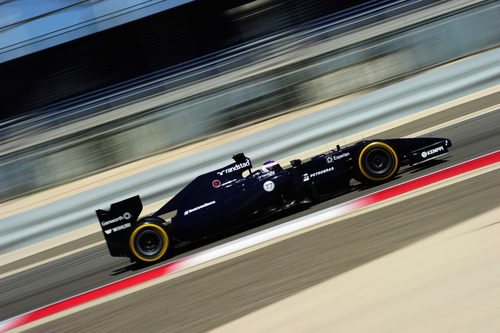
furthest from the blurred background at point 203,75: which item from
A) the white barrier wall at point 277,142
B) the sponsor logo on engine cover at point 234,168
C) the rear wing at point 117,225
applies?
the rear wing at point 117,225

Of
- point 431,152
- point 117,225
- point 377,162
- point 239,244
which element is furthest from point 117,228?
point 431,152

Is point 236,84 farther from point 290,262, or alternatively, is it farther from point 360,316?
point 360,316

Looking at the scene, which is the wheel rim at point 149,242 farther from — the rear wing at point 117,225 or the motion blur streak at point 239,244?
the motion blur streak at point 239,244

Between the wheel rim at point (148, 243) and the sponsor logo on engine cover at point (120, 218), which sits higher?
the sponsor logo on engine cover at point (120, 218)

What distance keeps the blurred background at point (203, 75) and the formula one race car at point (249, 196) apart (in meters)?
4.38

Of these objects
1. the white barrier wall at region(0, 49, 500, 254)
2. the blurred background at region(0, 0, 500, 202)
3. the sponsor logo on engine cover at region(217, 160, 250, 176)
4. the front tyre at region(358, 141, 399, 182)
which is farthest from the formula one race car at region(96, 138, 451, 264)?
the blurred background at region(0, 0, 500, 202)

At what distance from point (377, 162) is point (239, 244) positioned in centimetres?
155

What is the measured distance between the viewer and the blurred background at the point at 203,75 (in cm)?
973

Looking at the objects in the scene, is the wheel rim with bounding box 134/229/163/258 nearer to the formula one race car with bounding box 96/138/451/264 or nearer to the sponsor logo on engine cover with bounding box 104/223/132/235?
the formula one race car with bounding box 96/138/451/264

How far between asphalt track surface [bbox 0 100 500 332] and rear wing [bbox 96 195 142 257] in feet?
0.85

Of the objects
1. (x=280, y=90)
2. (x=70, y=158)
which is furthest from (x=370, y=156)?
(x=70, y=158)

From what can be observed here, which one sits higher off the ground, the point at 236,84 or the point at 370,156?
the point at 236,84

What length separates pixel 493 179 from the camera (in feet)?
15.1

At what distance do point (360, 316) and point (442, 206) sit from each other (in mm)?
1695
